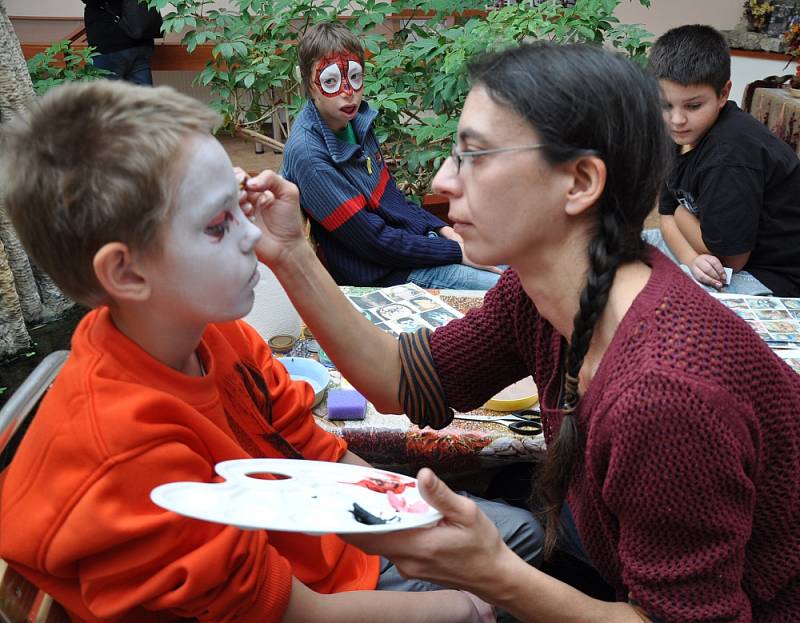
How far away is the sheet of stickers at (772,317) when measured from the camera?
196cm

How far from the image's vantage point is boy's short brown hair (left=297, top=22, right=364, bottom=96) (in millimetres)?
3010

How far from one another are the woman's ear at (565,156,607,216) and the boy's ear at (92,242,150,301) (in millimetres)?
671

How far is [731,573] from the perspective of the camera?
3.51ft

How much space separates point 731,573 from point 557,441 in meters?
0.32

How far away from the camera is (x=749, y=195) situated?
8.90 ft

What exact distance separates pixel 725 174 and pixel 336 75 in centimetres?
160

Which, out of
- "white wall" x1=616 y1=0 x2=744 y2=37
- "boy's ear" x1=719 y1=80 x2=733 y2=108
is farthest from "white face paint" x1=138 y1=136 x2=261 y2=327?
"white wall" x1=616 y1=0 x2=744 y2=37

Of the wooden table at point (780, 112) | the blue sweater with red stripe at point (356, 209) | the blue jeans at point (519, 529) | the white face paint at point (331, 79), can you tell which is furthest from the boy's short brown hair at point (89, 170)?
the wooden table at point (780, 112)

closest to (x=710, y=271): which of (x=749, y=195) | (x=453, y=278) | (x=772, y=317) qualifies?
(x=749, y=195)

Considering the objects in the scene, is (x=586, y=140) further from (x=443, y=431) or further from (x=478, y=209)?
(x=443, y=431)

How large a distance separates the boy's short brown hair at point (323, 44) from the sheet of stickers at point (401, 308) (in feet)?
4.22

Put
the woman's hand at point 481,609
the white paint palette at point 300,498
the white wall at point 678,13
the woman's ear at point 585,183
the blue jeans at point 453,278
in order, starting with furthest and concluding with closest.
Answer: the white wall at point 678,13 → the blue jeans at point 453,278 → the woman's hand at point 481,609 → the woman's ear at point 585,183 → the white paint palette at point 300,498

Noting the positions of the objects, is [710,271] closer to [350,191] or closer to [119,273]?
[350,191]

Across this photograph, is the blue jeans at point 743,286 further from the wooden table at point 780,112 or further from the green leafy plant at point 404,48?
the wooden table at point 780,112
